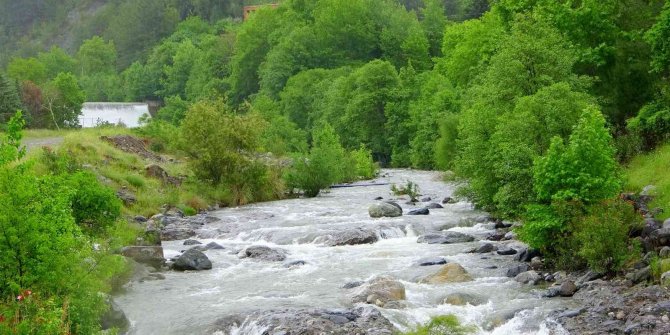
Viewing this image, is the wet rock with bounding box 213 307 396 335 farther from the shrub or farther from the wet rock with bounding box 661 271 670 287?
the wet rock with bounding box 661 271 670 287

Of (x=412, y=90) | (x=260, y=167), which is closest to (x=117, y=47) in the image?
(x=412, y=90)

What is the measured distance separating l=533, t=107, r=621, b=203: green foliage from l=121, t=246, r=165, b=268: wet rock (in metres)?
13.0

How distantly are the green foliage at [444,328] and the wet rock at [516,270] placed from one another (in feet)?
16.7

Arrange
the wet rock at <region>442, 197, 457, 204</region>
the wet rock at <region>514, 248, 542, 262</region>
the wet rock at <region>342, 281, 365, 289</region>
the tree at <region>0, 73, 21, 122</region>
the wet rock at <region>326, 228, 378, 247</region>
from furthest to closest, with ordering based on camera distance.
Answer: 1. the tree at <region>0, 73, 21, 122</region>
2. the wet rock at <region>442, 197, 457, 204</region>
3. the wet rock at <region>326, 228, 378, 247</region>
4. the wet rock at <region>514, 248, 542, 262</region>
5. the wet rock at <region>342, 281, 365, 289</region>

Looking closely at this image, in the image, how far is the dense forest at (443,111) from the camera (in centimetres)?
2217

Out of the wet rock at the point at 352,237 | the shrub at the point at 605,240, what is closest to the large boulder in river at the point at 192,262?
the wet rock at the point at 352,237

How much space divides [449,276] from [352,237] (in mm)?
7897

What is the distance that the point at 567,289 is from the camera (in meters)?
20.1

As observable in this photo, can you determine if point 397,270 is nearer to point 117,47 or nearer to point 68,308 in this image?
point 68,308

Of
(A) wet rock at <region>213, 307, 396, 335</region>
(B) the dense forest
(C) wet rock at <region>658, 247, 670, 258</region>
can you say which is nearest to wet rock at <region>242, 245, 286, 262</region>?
(B) the dense forest

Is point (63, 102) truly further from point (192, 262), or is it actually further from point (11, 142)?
point (11, 142)

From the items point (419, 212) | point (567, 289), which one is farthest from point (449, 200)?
point (567, 289)

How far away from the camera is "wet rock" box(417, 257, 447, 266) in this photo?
2477 centimetres

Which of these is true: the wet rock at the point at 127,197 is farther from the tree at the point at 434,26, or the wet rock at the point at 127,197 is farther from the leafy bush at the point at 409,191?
the tree at the point at 434,26
